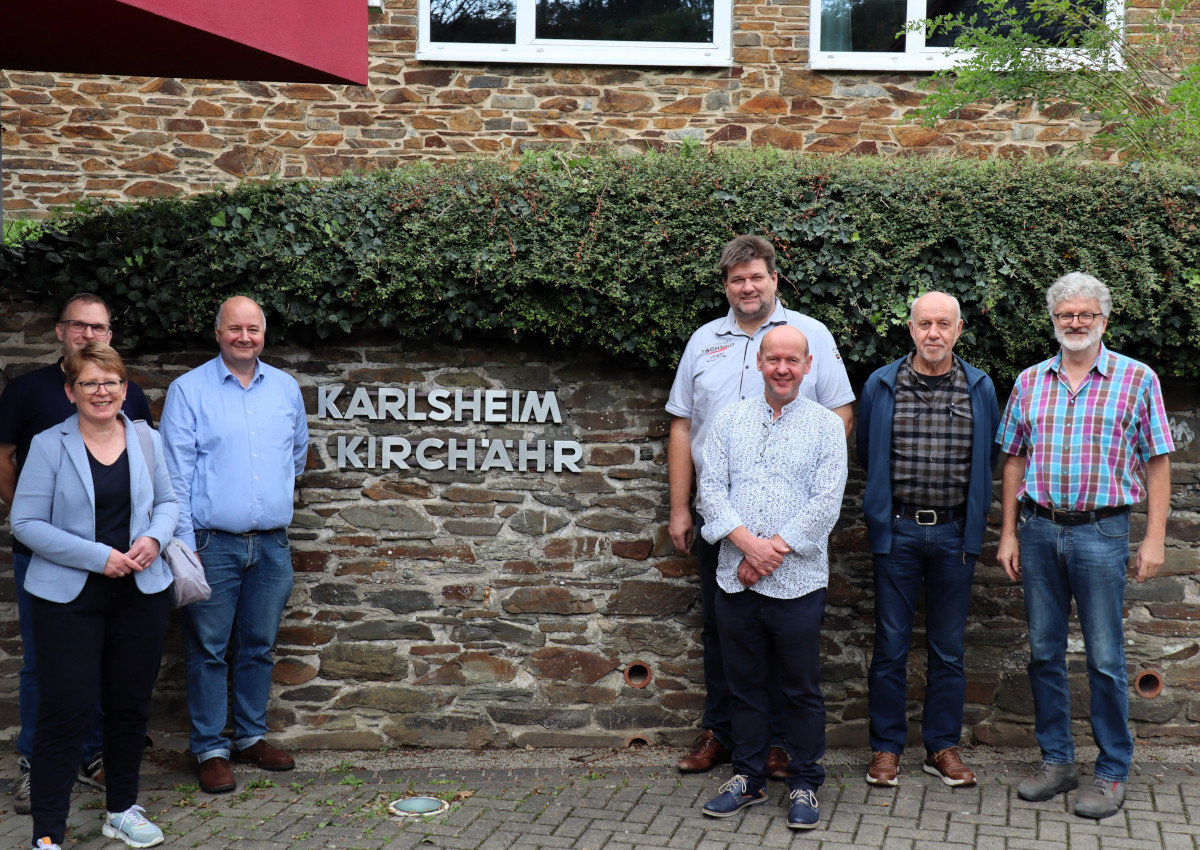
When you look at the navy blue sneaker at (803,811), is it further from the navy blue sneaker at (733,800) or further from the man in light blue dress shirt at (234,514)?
the man in light blue dress shirt at (234,514)

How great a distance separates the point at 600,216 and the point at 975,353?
1.99 meters

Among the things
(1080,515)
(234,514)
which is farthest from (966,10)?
(234,514)

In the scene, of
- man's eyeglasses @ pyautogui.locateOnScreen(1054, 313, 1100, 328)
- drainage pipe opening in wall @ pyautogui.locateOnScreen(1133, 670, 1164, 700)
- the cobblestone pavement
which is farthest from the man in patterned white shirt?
drainage pipe opening in wall @ pyautogui.locateOnScreen(1133, 670, 1164, 700)

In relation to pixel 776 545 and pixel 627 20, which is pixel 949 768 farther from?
pixel 627 20

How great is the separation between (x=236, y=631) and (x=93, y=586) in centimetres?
108

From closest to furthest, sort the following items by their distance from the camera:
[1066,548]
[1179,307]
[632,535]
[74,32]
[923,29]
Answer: [1066,548], [74,32], [1179,307], [632,535], [923,29]

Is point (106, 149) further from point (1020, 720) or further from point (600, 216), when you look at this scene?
point (1020, 720)

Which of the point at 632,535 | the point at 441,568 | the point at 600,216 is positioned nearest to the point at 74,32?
the point at 600,216

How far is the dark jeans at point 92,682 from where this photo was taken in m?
3.94

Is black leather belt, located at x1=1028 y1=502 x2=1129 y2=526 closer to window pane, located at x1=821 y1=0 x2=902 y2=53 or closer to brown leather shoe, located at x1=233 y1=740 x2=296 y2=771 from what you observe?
brown leather shoe, located at x1=233 y1=740 x2=296 y2=771

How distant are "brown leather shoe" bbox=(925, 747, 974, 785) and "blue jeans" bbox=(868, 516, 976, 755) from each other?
0.10 feet

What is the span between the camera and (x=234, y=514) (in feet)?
15.5

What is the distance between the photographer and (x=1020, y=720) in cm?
522

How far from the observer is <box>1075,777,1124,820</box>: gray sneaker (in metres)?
4.27
